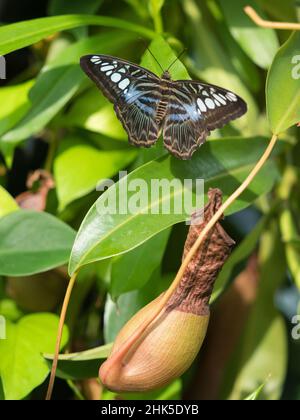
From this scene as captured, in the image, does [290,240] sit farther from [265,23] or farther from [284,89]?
[265,23]

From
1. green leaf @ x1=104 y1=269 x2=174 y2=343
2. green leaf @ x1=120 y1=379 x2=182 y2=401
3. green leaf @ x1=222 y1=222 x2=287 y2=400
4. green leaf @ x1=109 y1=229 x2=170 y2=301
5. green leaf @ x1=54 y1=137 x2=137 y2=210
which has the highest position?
green leaf @ x1=54 y1=137 x2=137 y2=210

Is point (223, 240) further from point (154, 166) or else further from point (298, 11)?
point (298, 11)

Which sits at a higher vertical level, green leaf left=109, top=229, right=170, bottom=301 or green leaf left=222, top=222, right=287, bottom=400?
green leaf left=109, top=229, right=170, bottom=301

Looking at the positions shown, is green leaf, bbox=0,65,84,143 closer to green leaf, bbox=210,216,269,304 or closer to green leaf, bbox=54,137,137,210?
green leaf, bbox=54,137,137,210

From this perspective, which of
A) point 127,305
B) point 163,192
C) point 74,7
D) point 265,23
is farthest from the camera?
point 74,7

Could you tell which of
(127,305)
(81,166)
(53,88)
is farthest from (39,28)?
(127,305)

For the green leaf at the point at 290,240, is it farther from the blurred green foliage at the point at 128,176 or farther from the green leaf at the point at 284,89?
the green leaf at the point at 284,89

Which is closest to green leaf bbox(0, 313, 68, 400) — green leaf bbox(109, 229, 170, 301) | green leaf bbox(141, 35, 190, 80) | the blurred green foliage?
the blurred green foliage
